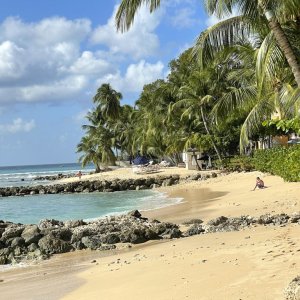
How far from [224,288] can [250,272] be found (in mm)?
737

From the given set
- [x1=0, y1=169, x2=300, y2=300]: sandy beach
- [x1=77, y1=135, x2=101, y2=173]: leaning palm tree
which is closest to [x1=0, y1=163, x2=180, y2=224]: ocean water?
[x1=0, y1=169, x2=300, y2=300]: sandy beach

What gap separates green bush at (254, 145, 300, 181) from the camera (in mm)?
19084

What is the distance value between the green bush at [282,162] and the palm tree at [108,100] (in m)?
41.2

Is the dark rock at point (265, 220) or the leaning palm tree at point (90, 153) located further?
the leaning palm tree at point (90, 153)

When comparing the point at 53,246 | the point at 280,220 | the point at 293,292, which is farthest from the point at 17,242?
the point at 293,292

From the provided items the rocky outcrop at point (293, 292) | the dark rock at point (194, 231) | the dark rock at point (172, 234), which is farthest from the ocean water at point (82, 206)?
the rocky outcrop at point (293, 292)

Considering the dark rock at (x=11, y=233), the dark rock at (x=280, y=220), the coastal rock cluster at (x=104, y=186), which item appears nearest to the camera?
the dark rock at (x=280, y=220)

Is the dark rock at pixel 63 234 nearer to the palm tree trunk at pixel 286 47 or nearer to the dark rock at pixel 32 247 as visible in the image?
the dark rock at pixel 32 247

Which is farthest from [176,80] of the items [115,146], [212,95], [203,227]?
[203,227]

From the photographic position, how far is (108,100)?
70.6 m

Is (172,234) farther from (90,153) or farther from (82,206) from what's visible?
(90,153)

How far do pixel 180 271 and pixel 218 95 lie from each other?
118 ft

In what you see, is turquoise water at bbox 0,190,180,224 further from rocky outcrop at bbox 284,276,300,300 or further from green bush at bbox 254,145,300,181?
rocky outcrop at bbox 284,276,300,300

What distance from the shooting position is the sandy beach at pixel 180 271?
6387 mm
